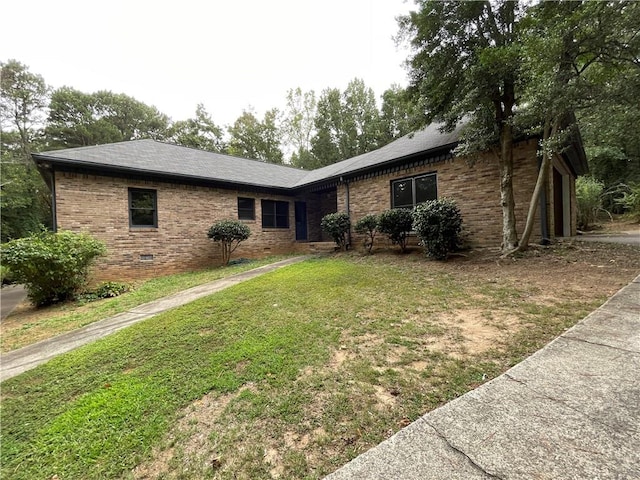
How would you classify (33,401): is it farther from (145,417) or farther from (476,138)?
(476,138)

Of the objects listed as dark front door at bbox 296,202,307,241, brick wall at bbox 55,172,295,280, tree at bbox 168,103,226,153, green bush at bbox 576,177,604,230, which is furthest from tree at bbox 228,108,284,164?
green bush at bbox 576,177,604,230

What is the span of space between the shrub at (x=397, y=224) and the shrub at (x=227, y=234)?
215 inches

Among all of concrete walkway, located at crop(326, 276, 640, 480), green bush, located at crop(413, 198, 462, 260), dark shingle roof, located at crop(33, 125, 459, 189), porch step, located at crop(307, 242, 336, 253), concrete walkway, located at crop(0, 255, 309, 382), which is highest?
dark shingle roof, located at crop(33, 125, 459, 189)

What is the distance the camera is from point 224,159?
1359 centimetres

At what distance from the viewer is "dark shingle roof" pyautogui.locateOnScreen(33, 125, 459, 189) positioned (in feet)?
26.2

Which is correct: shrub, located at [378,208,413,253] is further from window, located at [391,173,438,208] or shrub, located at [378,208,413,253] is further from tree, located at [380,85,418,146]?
tree, located at [380,85,418,146]

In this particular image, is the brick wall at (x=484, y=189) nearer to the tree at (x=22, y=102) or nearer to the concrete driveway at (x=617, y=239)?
the concrete driveway at (x=617, y=239)

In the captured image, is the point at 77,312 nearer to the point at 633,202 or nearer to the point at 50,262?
the point at 50,262

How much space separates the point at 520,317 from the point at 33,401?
537 centimetres

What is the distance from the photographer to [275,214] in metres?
13.2

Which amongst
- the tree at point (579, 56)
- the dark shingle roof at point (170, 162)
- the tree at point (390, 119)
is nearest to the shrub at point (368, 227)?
the tree at point (579, 56)

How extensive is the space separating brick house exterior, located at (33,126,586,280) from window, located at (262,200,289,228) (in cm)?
8

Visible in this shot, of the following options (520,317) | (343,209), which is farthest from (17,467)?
(343,209)

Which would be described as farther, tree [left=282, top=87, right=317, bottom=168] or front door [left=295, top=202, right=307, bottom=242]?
tree [left=282, top=87, right=317, bottom=168]
